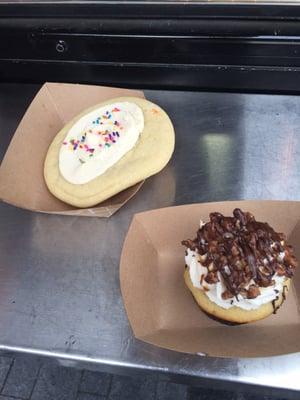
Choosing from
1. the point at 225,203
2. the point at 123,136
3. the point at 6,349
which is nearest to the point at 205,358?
the point at 225,203

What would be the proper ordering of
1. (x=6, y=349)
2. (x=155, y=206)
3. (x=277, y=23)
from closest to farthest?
1. (x=6, y=349)
2. (x=277, y=23)
3. (x=155, y=206)

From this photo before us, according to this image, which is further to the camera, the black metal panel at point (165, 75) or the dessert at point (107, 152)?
the black metal panel at point (165, 75)

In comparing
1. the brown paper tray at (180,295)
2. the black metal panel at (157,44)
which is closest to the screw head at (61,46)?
the black metal panel at (157,44)

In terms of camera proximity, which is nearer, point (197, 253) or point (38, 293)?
point (197, 253)

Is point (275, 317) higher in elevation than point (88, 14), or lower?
lower

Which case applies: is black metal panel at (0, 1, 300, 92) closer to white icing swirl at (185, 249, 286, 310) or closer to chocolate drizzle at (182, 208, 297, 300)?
chocolate drizzle at (182, 208, 297, 300)

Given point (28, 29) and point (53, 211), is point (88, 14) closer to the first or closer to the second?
point (28, 29)

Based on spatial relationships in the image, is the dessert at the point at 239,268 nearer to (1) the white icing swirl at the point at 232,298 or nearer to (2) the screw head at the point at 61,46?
(1) the white icing swirl at the point at 232,298

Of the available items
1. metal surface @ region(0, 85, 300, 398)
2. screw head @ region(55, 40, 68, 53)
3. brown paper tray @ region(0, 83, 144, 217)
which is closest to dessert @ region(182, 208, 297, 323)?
metal surface @ region(0, 85, 300, 398)
